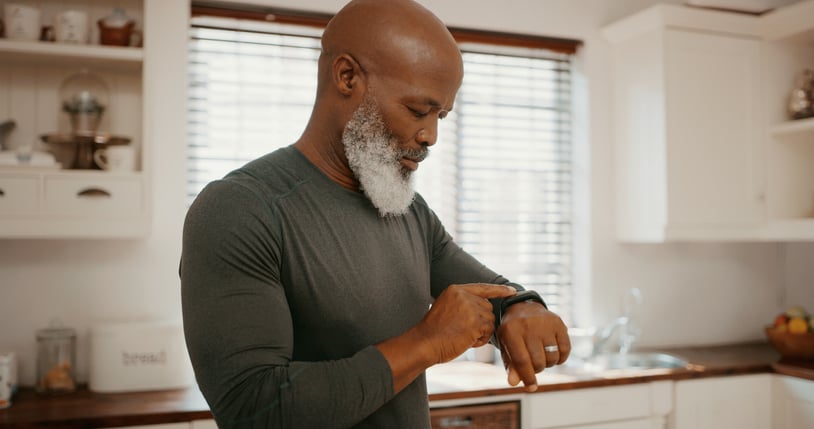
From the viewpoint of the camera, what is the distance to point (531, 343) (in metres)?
1.06

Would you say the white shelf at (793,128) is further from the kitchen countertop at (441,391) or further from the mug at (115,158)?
the mug at (115,158)

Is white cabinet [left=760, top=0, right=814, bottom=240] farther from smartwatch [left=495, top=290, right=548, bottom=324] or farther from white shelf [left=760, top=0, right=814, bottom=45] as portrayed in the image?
smartwatch [left=495, top=290, right=548, bottom=324]

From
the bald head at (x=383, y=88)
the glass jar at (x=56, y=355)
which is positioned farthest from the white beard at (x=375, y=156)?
the glass jar at (x=56, y=355)

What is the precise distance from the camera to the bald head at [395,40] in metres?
1.05

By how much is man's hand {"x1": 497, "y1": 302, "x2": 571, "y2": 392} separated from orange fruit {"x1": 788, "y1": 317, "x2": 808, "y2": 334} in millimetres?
2132

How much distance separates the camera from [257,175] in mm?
1042

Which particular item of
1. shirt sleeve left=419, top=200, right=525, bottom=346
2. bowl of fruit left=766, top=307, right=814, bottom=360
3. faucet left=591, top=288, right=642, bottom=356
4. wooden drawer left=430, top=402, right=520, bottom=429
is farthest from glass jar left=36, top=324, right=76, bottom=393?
bowl of fruit left=766, top=307, right=814, bottom=360

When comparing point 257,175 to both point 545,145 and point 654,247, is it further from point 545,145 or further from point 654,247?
point 654,247

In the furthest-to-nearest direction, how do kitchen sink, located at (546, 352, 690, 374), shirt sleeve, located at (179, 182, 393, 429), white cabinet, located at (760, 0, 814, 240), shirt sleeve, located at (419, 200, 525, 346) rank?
white cabinet, located at (760, 0, 814, 240)
kitchen sink, located at (546, 352, 690, 374)
shirt sleeve, located at (419, 200, 525, 346)
shirt sleeve, located at (179, 182, 393, 429)

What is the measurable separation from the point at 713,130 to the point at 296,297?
2.37m

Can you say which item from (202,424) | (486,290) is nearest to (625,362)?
(202,424)

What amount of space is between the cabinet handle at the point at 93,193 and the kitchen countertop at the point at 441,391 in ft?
2.00

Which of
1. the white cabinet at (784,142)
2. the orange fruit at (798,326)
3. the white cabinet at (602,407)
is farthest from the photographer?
the white cabinet at (784,142)

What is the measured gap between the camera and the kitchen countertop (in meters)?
1.90
